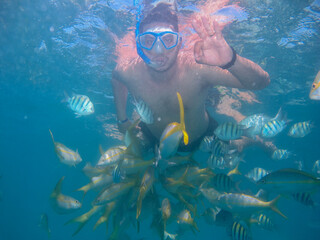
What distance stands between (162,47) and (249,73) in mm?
2143

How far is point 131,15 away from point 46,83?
1345cm

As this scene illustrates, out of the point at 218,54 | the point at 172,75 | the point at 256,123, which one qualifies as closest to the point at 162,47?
the point at 172,75

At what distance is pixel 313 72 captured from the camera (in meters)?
12.0

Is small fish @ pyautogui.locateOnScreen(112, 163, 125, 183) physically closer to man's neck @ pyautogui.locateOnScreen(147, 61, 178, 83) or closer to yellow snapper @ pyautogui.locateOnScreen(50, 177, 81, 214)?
yellow snapper @ pyautogui.locateOnScreen(50, 177, 81, 214)

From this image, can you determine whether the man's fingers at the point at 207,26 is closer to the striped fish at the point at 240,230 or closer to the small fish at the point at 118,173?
the small fish at the point at 118,173

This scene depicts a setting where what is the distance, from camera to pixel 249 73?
3.82m

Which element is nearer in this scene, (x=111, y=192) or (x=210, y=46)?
(x=210, y=46)

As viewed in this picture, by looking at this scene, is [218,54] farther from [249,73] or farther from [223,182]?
[223,182]

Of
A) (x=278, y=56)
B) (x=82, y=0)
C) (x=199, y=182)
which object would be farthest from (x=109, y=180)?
(x=278, y=56)

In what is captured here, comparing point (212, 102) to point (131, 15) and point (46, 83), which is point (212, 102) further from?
point (46, 83)

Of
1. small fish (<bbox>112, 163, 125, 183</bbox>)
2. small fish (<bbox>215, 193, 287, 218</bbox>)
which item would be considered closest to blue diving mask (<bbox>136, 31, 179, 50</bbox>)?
small fish (<bbox>112, 163, 125, 183</bbox>)

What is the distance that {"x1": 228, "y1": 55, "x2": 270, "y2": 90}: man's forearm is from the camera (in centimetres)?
369

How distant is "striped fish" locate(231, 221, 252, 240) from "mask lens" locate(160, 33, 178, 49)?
481cm

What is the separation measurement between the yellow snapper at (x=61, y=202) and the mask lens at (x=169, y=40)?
452 centimetres
